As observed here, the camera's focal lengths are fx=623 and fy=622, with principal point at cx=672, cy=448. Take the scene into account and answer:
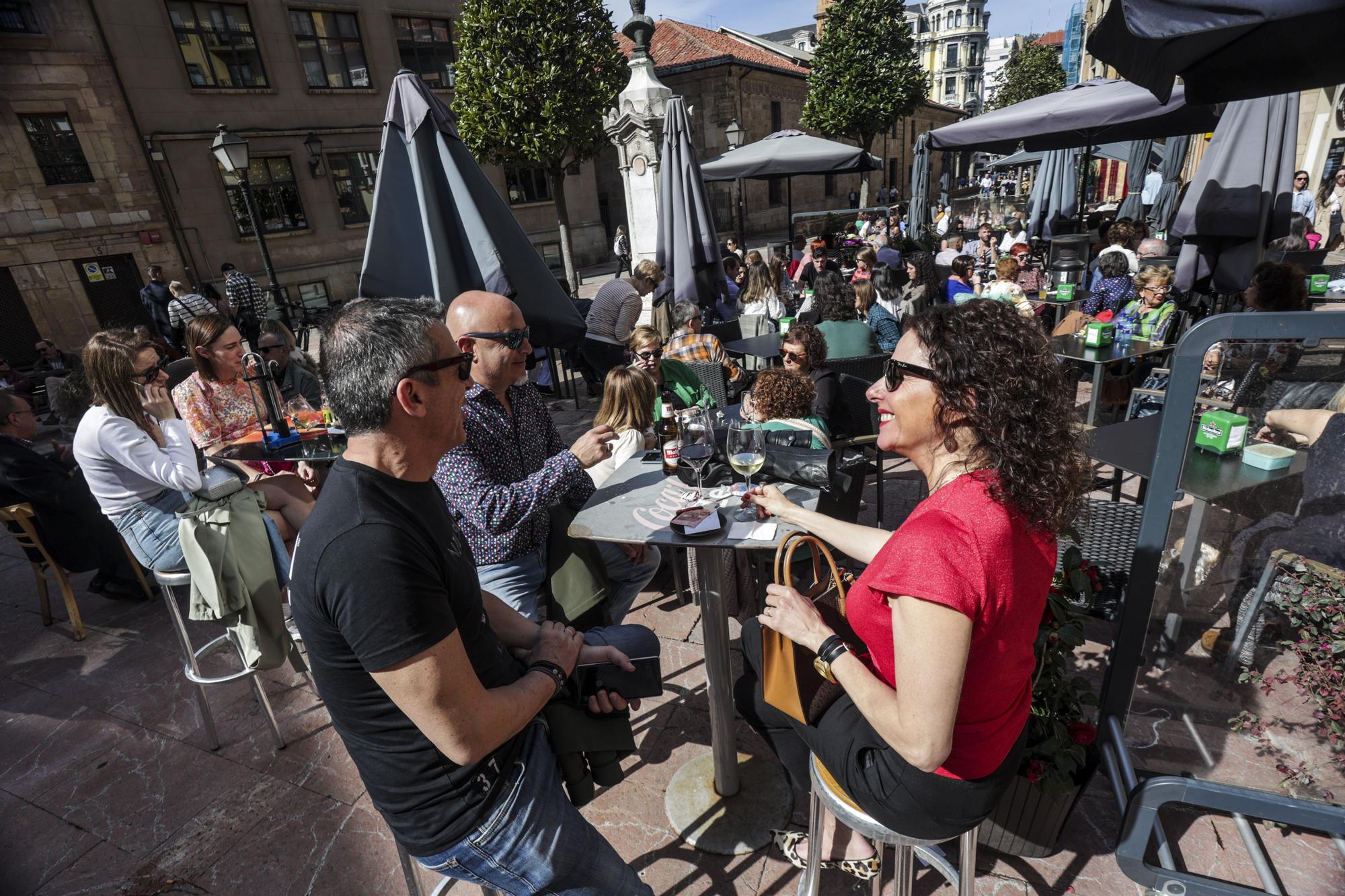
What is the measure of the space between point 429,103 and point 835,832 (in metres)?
3.64

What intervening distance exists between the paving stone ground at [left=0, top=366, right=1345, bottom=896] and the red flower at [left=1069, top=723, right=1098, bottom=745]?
1.31 ft

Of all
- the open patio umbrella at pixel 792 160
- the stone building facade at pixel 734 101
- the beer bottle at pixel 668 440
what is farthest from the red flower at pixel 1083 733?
the stone building facade at pixel 734 101

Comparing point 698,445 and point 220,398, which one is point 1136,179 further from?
point 220,398

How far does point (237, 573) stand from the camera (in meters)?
2.70

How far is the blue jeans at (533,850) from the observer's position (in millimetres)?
1472

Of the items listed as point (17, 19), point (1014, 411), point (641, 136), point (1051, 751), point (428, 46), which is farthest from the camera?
point (428, 46)

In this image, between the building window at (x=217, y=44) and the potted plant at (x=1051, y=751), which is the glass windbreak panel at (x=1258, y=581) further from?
the building window at (x=217, y=44)

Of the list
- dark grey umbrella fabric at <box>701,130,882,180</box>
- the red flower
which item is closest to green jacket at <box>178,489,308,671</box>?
the red flower

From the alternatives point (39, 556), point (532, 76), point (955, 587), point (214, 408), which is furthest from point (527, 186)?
point (955, 587)

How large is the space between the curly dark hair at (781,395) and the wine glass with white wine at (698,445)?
1.05m

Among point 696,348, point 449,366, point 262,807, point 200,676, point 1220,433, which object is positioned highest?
point 449,366

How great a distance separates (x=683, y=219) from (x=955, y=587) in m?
5.91

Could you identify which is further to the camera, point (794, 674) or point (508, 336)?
point (508, 336)

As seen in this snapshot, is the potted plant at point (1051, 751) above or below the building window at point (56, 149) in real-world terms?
below
